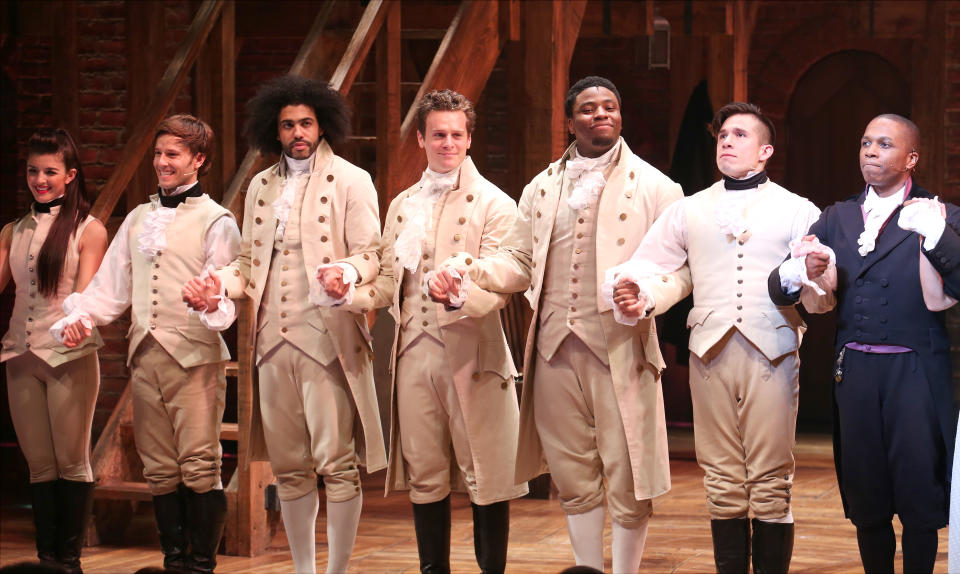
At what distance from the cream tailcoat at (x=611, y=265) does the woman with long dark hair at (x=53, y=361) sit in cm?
162

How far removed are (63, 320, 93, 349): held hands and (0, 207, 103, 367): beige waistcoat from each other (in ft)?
0.71

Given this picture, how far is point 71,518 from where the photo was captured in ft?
15.1

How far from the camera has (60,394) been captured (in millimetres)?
4551

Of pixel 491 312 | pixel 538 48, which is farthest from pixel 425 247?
pixel 538 48

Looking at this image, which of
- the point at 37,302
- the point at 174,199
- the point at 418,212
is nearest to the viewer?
the point at 418,212

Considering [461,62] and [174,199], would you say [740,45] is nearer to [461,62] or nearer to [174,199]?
[461,62]

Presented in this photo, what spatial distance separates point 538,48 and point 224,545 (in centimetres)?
275

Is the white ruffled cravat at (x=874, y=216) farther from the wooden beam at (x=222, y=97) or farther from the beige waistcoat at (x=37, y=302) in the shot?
the wooden beam at (x=222, y=97)

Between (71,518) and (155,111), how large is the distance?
1890mm

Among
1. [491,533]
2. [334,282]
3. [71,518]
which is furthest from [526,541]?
[334,282]

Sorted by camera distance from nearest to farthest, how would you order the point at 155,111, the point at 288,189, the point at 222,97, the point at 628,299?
the point at 628,299, the point at 288,189, the point at 155,111, the point at 222,97

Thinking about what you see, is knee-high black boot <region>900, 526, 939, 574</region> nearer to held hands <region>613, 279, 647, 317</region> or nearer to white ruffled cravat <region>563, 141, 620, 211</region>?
held hands <region>613, 279, 647, 317</region>

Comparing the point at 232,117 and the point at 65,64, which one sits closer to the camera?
the point at 232,117

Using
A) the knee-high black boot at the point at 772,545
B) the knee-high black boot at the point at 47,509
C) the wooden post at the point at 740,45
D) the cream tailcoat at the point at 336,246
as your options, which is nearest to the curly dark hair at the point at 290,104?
the cream tailcoat at the point at 336,246
